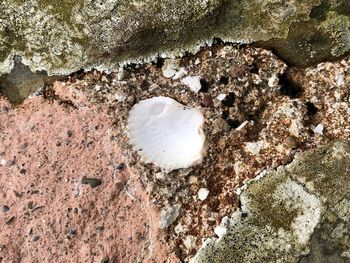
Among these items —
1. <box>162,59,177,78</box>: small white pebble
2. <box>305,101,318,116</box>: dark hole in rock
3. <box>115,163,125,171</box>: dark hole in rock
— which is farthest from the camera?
<box>162,59,177,78</box>: small white pebble

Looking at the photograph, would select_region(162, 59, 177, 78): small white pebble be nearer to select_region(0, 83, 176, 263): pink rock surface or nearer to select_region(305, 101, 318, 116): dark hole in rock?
select_region(0, 83, 176, 263): pink rock surface

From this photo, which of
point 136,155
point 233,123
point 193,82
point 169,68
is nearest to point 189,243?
point 136,155

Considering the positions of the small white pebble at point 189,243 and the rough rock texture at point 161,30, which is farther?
the rough rock texture at point 161,30

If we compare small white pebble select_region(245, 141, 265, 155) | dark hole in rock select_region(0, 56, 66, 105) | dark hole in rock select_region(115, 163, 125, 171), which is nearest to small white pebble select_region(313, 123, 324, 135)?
small white pebble select_region(245, 141, 265, 155)

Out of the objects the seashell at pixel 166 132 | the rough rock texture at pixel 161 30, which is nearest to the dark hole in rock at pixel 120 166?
the seashell at pixel 166 132

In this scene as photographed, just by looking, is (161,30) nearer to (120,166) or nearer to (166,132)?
(166,132)

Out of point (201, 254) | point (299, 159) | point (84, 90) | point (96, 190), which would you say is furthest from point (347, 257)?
point (84, 90)

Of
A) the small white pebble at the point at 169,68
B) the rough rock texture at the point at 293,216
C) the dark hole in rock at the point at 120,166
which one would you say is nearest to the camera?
the rough rock texture at the point at 293,216

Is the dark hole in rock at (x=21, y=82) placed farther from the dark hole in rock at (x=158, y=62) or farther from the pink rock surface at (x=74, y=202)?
the dark hole in rock at (x=158, y=62)
